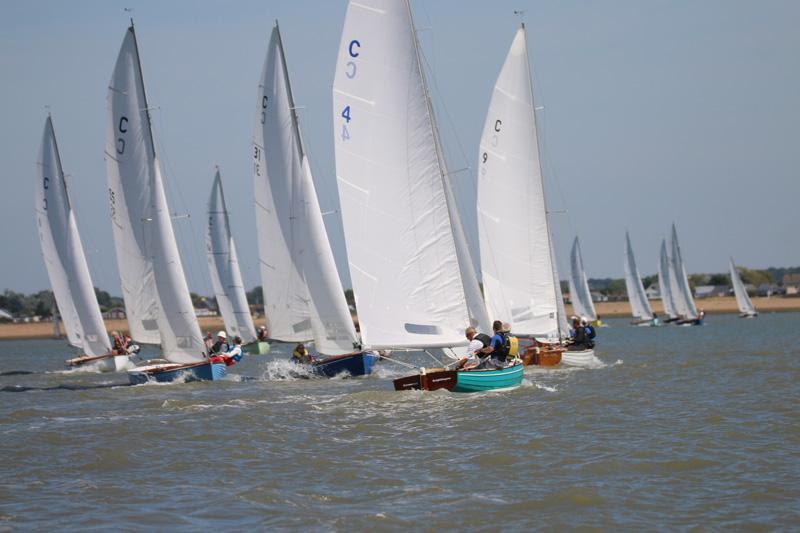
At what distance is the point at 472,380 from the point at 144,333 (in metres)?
11.6

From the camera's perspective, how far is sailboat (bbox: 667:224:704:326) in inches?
3147

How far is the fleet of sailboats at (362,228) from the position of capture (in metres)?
19.8

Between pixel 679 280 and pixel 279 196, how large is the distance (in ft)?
181

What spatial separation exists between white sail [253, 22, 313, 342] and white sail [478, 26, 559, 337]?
474 centimetres

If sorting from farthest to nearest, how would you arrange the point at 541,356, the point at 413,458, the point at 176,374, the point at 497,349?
the point at 541,356, the point at 176,374, the point at 497,349, the point at 413,458

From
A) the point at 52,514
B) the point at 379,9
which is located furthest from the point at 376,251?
the point at 52,514

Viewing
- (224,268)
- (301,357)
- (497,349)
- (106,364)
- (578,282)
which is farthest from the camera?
(578,282)

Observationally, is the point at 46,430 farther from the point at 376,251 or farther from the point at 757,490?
the point at 757,490

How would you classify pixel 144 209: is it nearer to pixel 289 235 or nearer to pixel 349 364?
pixel 289 235

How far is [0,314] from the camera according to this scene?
410ft

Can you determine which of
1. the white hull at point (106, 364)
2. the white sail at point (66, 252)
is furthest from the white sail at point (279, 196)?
the white sail at point (66, 252)

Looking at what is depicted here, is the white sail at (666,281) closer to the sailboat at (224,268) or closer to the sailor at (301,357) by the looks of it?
the sailboat at (224,268)

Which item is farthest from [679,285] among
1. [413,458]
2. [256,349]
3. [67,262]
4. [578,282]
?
[413,458]

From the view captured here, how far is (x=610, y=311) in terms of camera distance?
12019cm
